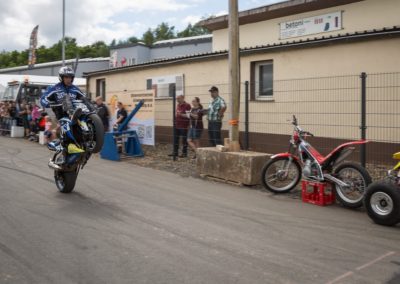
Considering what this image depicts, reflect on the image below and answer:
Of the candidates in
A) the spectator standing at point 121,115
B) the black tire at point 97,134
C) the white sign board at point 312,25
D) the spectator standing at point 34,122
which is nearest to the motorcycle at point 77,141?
the black tire at point 97,134

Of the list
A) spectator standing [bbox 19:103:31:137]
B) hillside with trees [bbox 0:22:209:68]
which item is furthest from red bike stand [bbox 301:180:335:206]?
hillside with trees [bbox 0:22:209:68]

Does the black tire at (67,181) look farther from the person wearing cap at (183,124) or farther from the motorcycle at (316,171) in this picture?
the person wearing cap at (183,124)

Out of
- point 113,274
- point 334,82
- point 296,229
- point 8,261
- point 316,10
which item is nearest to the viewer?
point 113,274

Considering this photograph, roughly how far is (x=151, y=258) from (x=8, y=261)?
4.41 feet

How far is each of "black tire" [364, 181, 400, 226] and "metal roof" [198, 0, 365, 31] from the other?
10099 millimetres

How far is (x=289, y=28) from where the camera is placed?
16.7 metres

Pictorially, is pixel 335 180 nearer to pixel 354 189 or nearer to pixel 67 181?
pixel 354 189

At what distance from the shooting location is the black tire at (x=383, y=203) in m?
6.07

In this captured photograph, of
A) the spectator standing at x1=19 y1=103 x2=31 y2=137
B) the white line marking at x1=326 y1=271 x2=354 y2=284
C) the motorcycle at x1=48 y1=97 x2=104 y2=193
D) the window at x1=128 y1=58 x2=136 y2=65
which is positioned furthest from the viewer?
the window at x1=128 y1=58 x2=136 y2=65

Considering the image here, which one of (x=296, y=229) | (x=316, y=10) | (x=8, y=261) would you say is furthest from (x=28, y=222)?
(x=316, y=10)

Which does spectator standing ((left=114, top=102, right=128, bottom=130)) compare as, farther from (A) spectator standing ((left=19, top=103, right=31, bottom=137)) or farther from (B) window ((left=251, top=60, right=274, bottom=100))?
(A) spectator standing ((left=19, top=103, right=31, bottom=137))

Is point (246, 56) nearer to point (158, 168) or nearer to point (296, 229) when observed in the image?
point (158, 168)

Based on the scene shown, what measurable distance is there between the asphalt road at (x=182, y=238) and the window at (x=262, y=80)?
5.23m

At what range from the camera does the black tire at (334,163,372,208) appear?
7023mm
